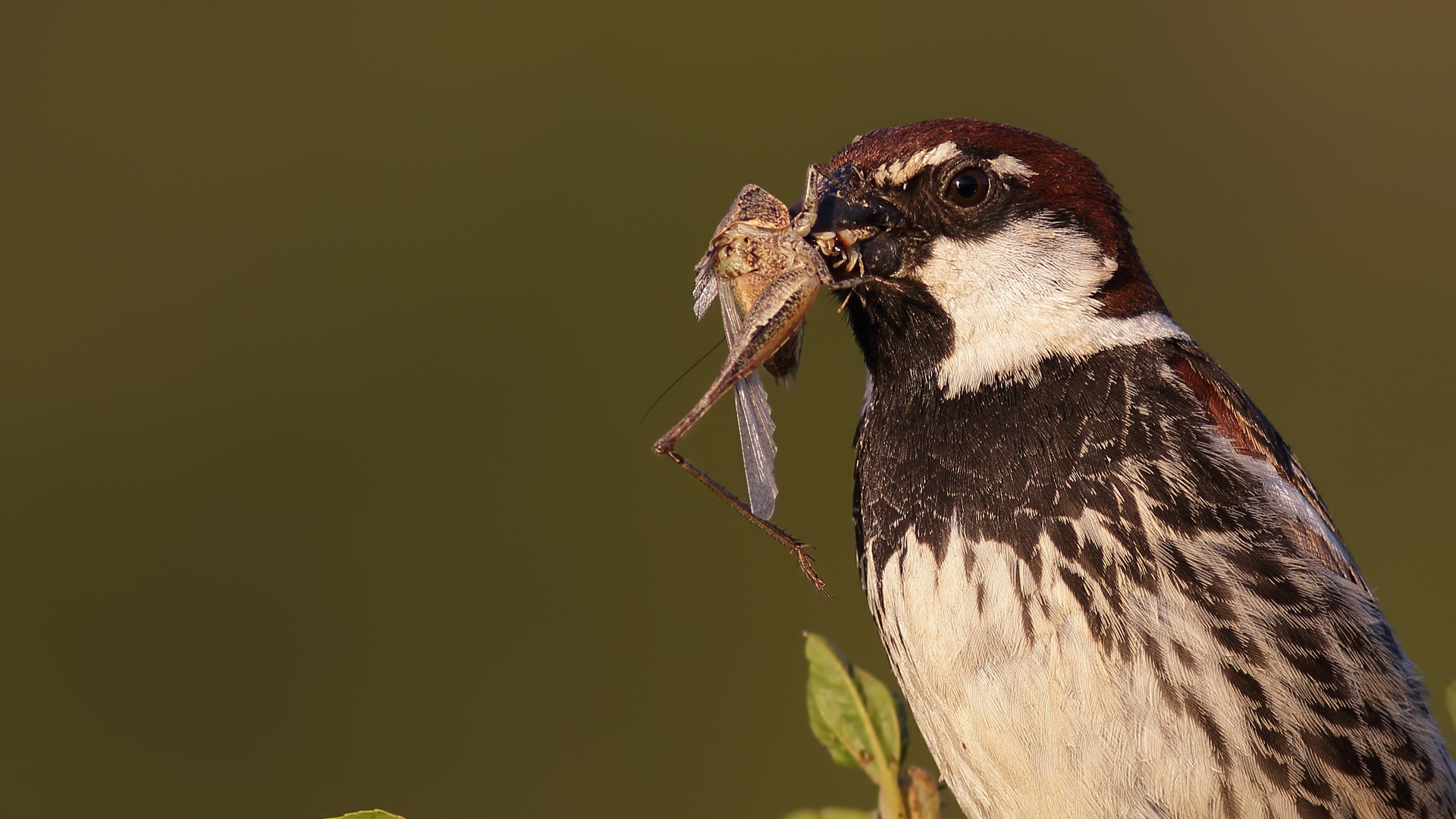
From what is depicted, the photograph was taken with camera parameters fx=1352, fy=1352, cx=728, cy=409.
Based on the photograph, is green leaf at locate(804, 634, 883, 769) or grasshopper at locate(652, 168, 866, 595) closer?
green leaf at locate(804, 634, 883, 769)

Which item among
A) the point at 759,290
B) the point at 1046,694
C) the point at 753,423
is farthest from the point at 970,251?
the point at 1046,694

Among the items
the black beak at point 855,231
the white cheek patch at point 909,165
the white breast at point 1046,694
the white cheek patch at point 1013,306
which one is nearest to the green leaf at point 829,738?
the white breast at point 1046,694

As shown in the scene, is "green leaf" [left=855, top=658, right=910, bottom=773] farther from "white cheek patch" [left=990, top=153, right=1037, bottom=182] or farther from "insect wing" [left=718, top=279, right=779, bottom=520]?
"white cheek patch" [left=990, top=153, right=1037, bottom=182]

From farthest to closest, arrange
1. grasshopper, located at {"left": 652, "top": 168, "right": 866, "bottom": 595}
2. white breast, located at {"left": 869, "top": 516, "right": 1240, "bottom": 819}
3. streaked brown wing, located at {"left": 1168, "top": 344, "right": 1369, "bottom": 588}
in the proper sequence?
streaked brown wing, located at {"left": 1168, "top": 344, "right": 1369, "bottom": 588}
grasshopper, located at {"left": 652, "top": 168, "right": 866, "bottom": 595}
white breast, located at {"left": 869, "top": 516, "right": 1240, "bottom": 819}

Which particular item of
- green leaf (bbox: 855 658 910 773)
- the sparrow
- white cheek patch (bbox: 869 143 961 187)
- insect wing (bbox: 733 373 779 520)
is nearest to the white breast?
the sparrow

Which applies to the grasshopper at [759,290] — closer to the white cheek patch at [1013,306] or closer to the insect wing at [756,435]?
the insect wing at [756,435]

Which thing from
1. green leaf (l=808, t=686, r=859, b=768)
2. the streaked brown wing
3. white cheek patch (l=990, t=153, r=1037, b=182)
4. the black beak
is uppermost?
white cheek patch (l=990, t=153, r=1037, b=182)
